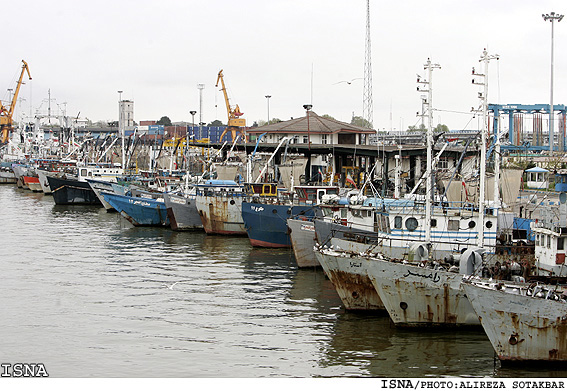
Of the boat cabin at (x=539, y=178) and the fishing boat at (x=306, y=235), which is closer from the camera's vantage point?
the fishing boat at (x=306, y=235)

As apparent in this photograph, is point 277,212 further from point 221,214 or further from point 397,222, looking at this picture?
point 397,222

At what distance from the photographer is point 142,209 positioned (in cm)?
5838

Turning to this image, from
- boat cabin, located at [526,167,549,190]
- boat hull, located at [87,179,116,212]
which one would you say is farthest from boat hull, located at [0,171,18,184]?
boat cabin, located at [526,167,549,190]

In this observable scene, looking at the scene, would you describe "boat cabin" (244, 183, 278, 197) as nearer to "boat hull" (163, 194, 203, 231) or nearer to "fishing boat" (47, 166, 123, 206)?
"boat hull" (163, 194, 203, 231)

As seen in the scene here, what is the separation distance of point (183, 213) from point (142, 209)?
15.8 feet

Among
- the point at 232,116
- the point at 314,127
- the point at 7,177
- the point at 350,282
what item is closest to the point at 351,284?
the point at 350,282

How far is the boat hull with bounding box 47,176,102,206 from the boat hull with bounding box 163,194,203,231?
27184 millimetres

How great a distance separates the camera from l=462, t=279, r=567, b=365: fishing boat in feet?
63.4

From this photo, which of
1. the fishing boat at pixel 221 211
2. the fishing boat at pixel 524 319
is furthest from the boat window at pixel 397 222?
the fishing boat at pixel 221 211

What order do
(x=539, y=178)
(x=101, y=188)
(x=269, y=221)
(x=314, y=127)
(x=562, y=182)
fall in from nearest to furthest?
(x=562, y=182)
(x=269, y=221)
(x=539, y=178)
(x=101, y=188)
(x=314, y=127)

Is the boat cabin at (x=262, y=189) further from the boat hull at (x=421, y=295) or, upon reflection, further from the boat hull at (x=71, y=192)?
the boat hull at (x=71, y=192)

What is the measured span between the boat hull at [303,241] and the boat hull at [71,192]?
47.6 metres

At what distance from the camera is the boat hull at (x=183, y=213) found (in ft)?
182
